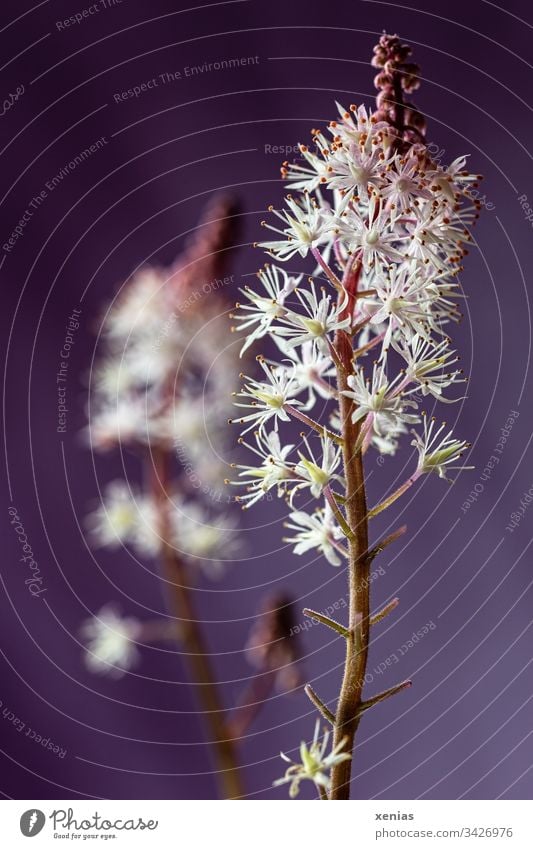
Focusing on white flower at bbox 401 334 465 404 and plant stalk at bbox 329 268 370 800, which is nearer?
plant stalk at bbox 329 268 370 800

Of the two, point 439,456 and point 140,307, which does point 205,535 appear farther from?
point 439,456

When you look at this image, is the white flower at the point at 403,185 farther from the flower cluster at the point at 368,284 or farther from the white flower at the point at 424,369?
the white flower at the point at 424,369

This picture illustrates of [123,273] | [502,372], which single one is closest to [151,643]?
[123,273]

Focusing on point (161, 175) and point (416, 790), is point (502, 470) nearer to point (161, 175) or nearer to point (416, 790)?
point (416, 790)

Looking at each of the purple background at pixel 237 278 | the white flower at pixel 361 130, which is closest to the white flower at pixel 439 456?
the white flower at pixel 361 130

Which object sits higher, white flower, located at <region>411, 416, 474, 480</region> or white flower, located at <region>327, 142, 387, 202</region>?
white flower, located at <region>327, 142, 387, 202</region>

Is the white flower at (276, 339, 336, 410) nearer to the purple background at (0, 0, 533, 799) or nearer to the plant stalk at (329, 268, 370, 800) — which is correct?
the plant stalk at (329, 268, 370, 800)

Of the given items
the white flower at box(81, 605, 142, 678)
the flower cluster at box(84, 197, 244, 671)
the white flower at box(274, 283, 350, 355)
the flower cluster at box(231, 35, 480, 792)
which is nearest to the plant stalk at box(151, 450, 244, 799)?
the flower cluster at box(84, 197, 244, 671)
